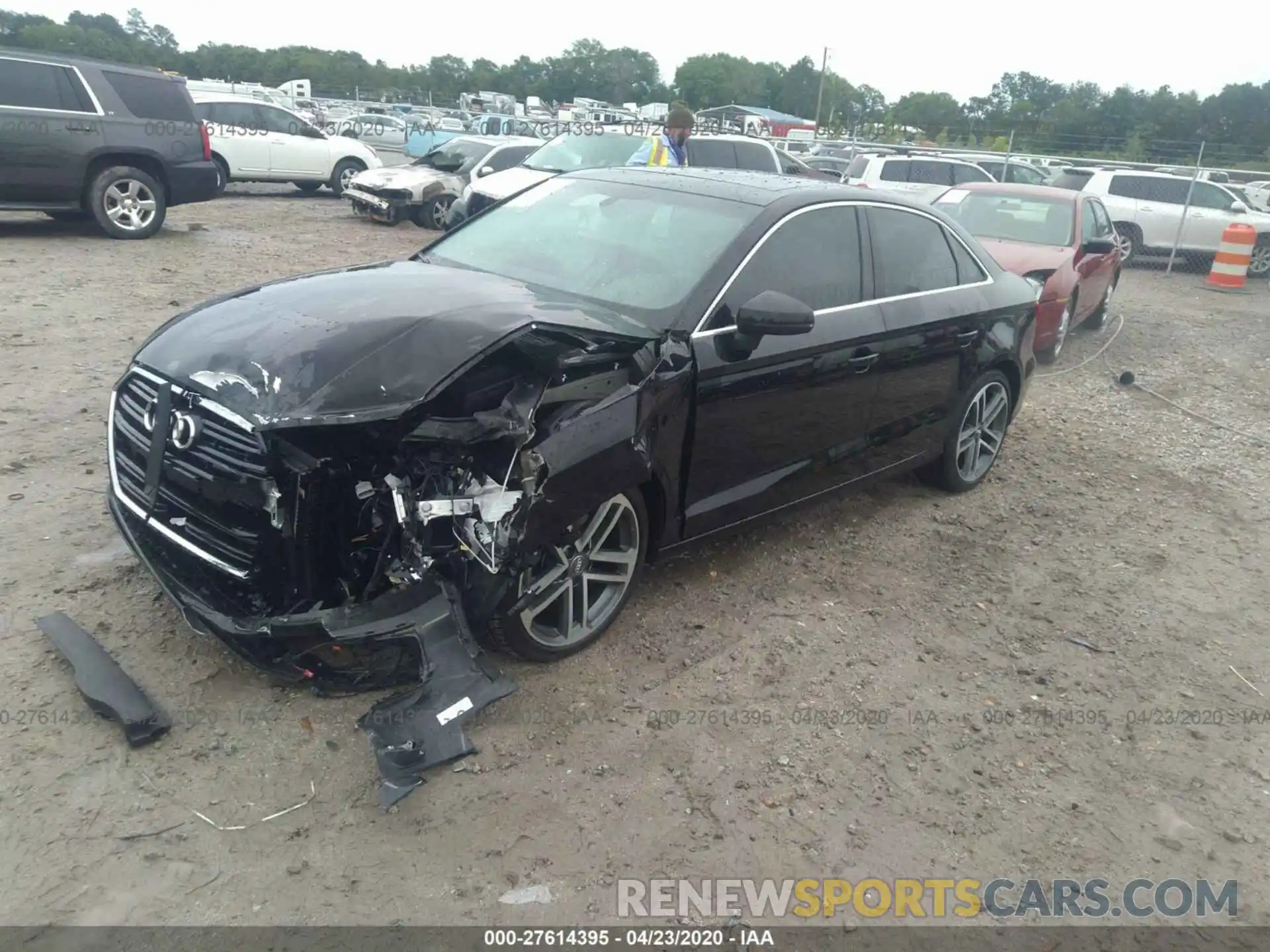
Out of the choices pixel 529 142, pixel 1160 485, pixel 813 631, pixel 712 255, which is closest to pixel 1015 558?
pixel 813 631

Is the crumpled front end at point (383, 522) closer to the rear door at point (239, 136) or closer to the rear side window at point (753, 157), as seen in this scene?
the rear side window at point (753, 157)

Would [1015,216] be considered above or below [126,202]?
above

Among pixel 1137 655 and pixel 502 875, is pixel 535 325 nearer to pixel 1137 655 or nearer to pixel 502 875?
pixel 502 875

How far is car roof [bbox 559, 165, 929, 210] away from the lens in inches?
169

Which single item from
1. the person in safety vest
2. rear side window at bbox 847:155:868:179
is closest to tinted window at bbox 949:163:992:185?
rear side window at bbox 847:155:868:179

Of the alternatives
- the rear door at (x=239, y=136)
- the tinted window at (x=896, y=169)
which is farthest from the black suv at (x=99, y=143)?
the tinted window at (x=896, y=169)

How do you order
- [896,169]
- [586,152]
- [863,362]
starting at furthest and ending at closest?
[896,169], [586,152], [863,362]

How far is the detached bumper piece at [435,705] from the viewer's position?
281 cm

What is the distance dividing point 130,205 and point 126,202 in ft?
0.14

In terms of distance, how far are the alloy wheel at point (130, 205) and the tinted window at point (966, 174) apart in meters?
12.1

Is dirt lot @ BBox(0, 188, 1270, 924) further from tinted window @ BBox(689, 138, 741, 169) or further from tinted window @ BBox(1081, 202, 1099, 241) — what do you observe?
tinted window @ BBox(689, 138, 741, 169)

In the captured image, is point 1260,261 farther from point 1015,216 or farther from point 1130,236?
point 1015,216

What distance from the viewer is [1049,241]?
9195 mm

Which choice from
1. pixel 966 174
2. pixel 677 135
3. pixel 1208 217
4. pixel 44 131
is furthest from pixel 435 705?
pixel 1208 217
